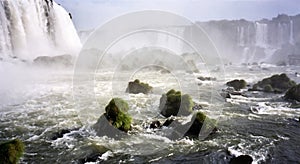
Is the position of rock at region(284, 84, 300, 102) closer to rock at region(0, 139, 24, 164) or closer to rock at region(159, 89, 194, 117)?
rock at region(159, 89, 194, 117)

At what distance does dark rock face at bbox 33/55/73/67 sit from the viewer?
3825 cm

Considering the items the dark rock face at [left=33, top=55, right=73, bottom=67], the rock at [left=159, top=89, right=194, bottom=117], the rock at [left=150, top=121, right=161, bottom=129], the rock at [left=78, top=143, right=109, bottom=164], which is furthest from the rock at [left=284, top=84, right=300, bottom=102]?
the dark rock face at [left=33, top=55, right=73, bottom=67]

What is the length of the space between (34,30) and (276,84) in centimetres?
3499

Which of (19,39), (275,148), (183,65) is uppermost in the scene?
(19,39)

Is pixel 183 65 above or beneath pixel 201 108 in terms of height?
above

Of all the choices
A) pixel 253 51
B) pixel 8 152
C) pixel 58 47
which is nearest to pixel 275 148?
pixel 8 152

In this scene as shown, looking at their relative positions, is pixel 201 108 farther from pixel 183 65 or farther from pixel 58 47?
pixel 58 47

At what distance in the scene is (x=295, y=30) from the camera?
79938mm

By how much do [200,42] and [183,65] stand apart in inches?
1000

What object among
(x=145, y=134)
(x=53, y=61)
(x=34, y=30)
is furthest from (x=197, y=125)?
(x=34, y=30)

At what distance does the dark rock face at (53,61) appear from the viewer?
38250 millimetres

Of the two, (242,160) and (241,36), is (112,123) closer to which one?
(242,160)

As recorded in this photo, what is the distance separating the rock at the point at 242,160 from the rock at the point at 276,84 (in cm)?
1623

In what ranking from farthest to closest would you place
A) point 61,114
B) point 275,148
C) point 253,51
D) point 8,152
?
point 253,51, point 61,114, point 275,148, point 8,152
